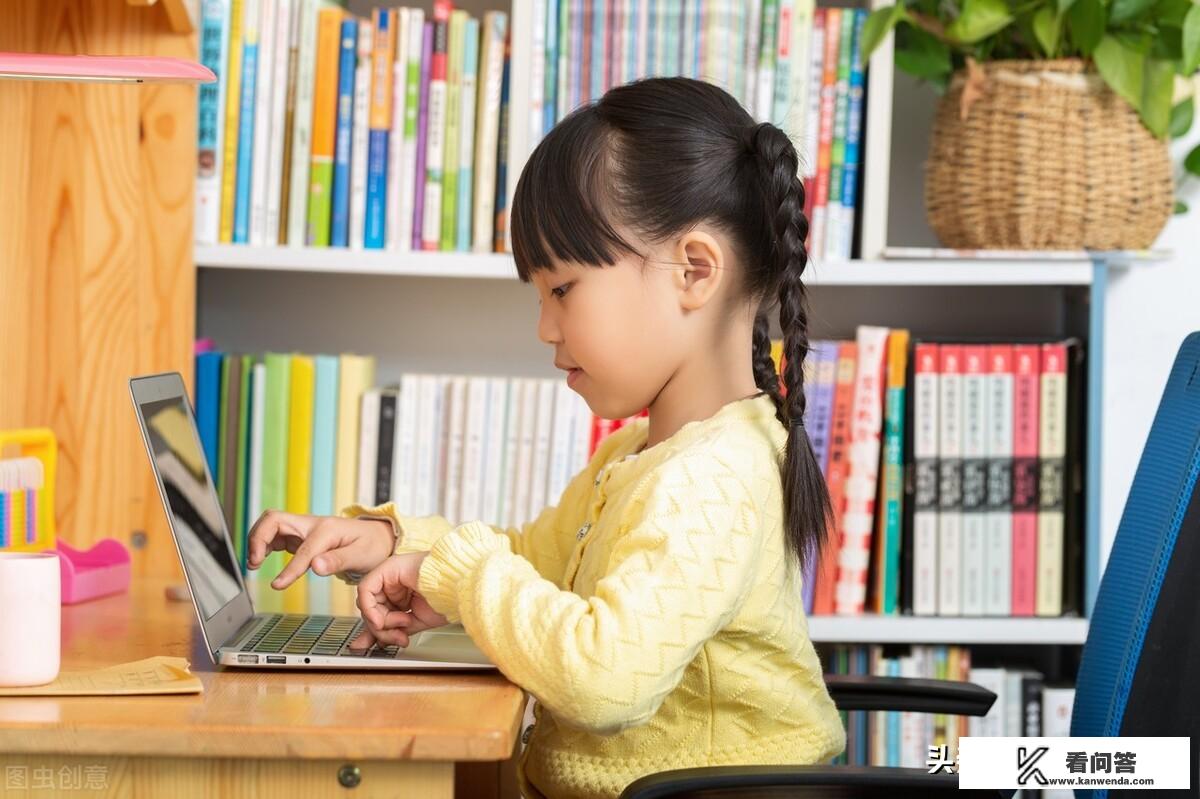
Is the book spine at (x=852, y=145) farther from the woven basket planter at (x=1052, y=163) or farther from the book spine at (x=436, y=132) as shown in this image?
the book spine at (x=436, y=132)

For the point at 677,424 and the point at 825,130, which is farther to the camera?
the point at 825,130

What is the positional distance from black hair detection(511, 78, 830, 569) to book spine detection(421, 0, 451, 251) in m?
0.63

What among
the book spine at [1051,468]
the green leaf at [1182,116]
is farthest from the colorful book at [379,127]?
the green leaf at [1182,116]

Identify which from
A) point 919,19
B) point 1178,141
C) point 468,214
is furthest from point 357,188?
point 1178,141

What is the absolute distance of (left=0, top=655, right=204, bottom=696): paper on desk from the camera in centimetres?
85

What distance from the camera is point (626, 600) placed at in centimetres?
86

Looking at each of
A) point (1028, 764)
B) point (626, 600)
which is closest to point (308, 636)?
point (626, 600)

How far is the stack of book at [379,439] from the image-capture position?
5.59 ft

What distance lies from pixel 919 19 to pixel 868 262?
1.00 feet

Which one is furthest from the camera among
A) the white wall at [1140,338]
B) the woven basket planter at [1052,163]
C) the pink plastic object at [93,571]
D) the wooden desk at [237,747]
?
the white wall at [1140,338]

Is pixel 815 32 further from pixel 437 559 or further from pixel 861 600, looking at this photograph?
pixel 437 559

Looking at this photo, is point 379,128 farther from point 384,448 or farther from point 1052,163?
point 1052,163

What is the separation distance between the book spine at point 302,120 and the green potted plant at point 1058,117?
0.69 m

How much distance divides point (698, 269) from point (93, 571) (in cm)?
67
